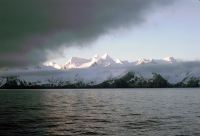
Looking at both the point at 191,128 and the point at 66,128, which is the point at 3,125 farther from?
the point at 191,128

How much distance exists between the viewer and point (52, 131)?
5094 centimetres

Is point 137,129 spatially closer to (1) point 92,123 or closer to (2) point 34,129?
(1) point 92,123

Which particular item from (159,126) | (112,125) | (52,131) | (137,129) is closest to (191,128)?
(159,126)

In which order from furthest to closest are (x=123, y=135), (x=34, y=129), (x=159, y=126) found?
1. (x=159, y=126)
2. (x=34, y=129)
3. (x=123, y=135)

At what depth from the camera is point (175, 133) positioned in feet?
163

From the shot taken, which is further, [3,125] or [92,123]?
[92,123]

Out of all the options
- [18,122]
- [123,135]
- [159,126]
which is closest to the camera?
[123,135]

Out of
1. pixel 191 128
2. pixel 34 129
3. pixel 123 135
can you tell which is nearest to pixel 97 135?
pixel 123 135

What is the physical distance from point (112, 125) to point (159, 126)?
7790mm

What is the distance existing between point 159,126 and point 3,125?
25.3m

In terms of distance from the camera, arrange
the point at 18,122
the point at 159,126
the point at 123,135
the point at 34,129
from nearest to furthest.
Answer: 1. the point at 123,135
2. the point at 34,129
3. the point at 159,126
4. the point at 18,122

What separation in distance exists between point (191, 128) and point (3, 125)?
98.7ft

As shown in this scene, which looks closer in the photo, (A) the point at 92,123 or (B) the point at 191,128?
(B) the point at 191,128

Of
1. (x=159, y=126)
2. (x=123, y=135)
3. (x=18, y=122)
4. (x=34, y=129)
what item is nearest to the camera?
(x=123, y=135)
